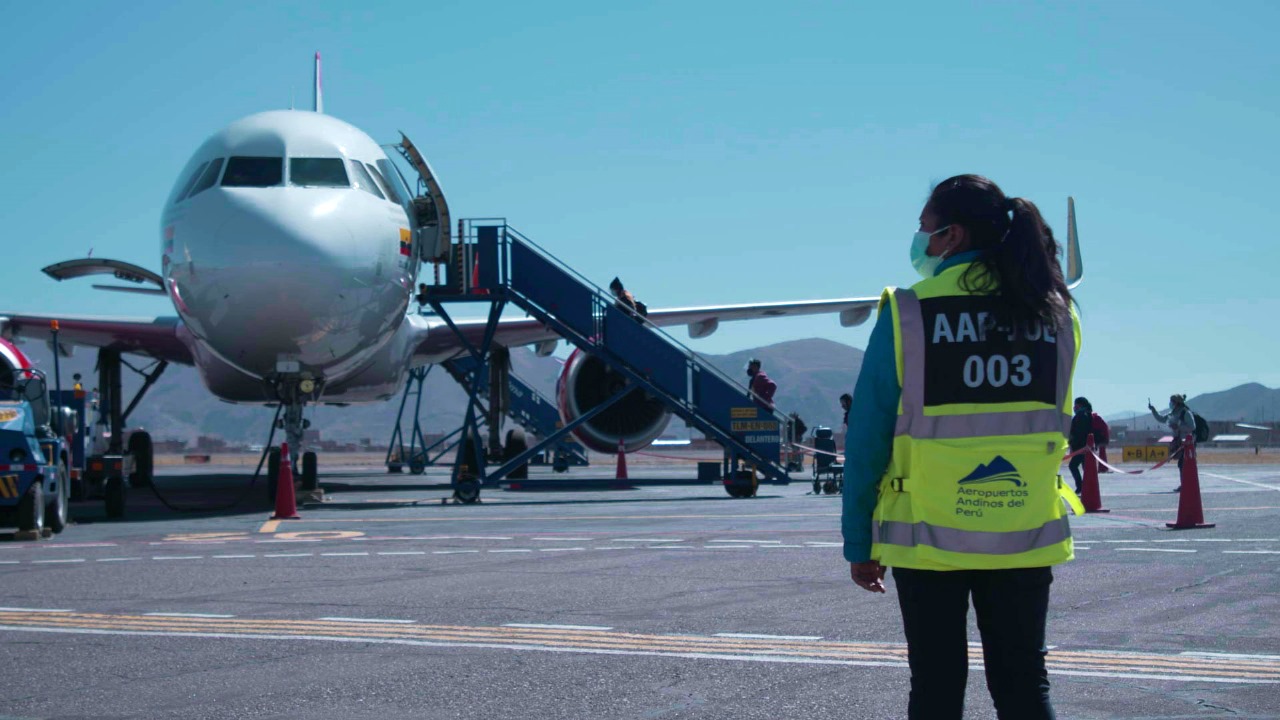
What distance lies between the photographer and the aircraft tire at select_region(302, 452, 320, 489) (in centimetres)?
1736

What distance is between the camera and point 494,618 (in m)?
6.93

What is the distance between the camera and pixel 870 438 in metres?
3.37

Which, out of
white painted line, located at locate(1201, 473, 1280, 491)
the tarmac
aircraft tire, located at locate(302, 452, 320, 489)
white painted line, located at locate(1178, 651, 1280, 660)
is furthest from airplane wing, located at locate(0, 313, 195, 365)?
white painted line, located at locate(1178, 651, 1280, 660)

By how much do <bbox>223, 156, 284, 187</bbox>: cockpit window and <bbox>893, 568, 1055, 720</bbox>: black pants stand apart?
12.8 metres

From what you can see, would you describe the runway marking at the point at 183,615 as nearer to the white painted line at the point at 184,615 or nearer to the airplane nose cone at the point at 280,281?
the white painted line at the point at 184,615

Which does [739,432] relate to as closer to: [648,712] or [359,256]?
[359,256]

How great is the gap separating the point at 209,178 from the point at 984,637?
1342cm

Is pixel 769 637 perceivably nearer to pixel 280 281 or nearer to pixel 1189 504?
pixel 1189 504

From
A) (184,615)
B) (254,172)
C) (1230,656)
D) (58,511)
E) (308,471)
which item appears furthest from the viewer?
(308,471)

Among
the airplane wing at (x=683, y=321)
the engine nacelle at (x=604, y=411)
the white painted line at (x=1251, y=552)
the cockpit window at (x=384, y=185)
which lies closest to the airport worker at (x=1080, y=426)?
the airplane wing at (x=683, y=321)

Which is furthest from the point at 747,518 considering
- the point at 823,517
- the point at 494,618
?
the point at 494,618

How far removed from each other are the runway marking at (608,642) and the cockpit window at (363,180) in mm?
9029

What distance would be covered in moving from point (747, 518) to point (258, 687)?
9.20 m

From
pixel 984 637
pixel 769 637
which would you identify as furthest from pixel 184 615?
pixel 984 637
